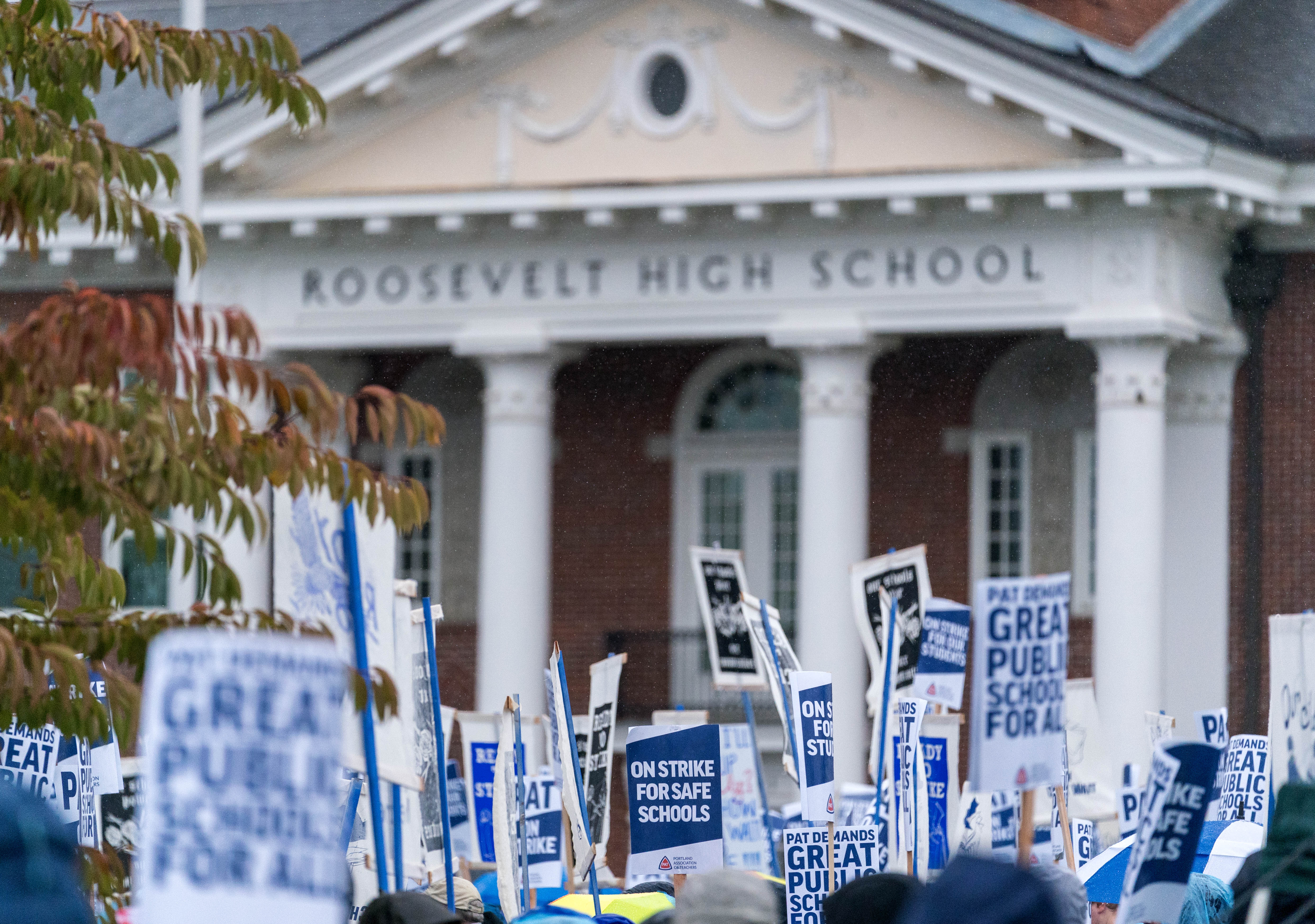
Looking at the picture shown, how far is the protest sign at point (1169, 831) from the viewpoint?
5.66 metres

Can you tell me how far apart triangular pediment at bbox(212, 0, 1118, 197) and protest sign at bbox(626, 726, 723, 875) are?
9.85 meters

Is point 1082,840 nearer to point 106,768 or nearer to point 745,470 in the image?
point 106,768

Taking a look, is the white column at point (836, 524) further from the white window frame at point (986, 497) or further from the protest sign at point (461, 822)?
the protest sign at point (461, 822)

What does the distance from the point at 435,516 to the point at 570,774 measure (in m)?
13.5

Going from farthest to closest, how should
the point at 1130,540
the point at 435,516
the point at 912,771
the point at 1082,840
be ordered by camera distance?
the point at 435,516 → the point at 1130,540 → the point at 1082,840 → the point at 912,771

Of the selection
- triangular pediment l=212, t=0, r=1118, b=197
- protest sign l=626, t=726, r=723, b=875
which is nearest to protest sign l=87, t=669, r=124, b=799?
protest sign l=626, t=726, r=723, b=875

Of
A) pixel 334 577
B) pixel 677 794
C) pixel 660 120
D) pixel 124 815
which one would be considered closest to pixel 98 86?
pixel 334 577

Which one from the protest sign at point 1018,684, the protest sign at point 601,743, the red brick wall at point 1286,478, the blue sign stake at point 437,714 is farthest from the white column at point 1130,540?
the protest sign at point 1018,684

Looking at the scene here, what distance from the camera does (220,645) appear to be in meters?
3.54

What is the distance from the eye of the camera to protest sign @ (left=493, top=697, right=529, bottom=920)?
887cm

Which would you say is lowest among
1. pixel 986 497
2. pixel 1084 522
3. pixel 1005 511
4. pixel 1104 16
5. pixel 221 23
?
pixel 1084 522

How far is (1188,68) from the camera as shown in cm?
1972

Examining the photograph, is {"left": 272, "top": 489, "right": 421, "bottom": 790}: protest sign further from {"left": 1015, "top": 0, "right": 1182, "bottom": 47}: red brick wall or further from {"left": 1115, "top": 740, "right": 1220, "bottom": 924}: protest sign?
{"left": 1015, "top": 0, "right": 1182, "bottom": 47}: red brick wall

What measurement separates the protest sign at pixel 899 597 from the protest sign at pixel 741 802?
46.0 inches
